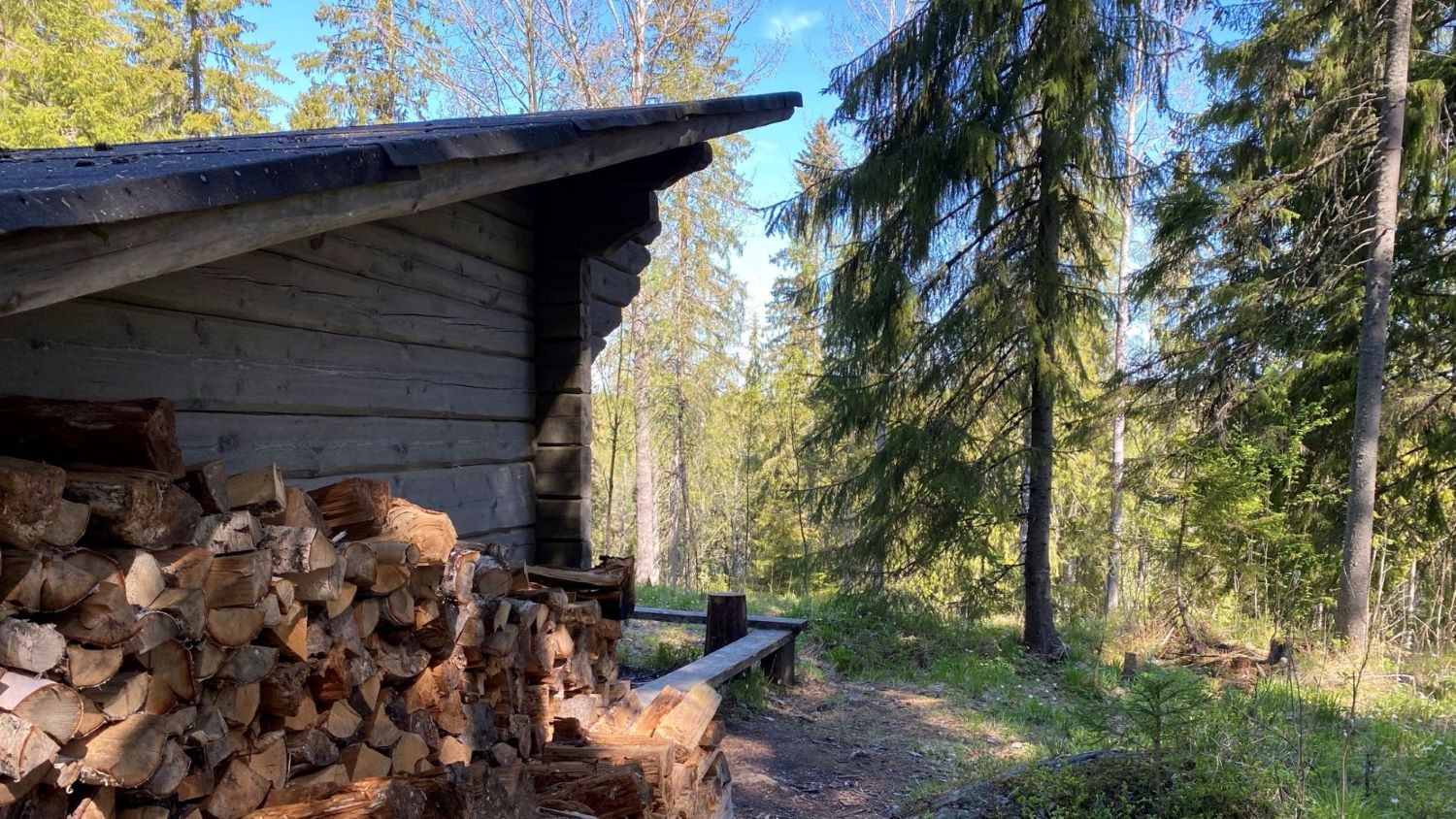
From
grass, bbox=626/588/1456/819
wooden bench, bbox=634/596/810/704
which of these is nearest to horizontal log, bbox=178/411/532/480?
wooden bench, bbox=634/596/810/704

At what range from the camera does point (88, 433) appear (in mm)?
1926

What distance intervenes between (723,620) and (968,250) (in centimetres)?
514

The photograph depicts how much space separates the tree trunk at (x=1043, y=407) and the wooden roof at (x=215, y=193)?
6636mm

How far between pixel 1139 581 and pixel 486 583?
1009 centimetres

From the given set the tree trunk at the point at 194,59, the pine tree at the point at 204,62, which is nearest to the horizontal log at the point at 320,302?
the pine tree at the point at 204,62

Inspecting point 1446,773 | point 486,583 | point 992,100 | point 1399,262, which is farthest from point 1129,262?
point 486,583

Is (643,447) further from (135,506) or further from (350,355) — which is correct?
(135,506)

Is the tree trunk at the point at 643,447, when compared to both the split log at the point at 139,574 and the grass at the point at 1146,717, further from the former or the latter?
the split log at the point at 139,574

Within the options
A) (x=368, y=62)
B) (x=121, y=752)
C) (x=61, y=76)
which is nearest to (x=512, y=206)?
(x=121, y=752)

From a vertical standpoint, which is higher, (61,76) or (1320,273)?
(61,76)

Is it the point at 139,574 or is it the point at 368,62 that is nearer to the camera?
the point at 139,574

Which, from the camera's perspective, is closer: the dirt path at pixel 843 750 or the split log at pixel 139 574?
the split log at pixel 139 574

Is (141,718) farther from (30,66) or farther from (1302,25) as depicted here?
(30,66)

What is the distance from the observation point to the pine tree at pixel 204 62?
19484mm
